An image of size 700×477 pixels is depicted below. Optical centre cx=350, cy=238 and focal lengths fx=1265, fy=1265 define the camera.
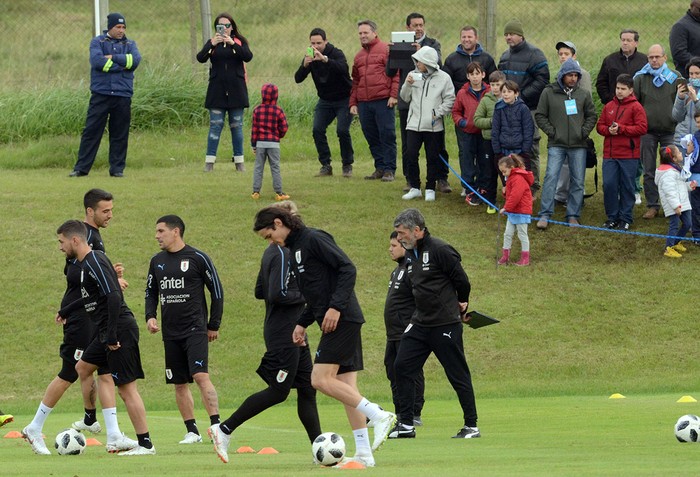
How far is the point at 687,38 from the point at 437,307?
10523 millimetres

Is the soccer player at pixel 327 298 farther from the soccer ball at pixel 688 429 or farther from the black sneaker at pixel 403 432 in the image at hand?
the soccer ball at pixel 688 429

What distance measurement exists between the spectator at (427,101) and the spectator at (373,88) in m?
0.83

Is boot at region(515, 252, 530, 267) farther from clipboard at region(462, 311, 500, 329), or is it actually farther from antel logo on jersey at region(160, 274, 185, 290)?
antel logo on jersey at region(160, 274, 185, 290)

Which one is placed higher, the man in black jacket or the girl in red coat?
the man in black jacket

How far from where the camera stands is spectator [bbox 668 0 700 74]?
19969mm

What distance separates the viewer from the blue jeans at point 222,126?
22344 millimetres

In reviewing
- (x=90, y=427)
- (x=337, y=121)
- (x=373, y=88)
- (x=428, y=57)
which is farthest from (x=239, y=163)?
(x=90, y=427)

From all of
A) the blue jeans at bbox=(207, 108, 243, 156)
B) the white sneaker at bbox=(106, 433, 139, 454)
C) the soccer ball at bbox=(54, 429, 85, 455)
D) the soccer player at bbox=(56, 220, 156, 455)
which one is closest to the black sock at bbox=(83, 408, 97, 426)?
the soccer player at bbox=(56, 220, 156, 455)

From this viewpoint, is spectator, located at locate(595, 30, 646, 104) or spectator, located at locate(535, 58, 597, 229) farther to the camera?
spectator, located at locate(595, 30, 646, 104)

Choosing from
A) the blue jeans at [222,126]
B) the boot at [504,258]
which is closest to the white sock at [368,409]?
the boot at [504,258]

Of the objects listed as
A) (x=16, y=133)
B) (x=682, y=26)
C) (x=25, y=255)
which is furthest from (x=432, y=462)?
(x=16, y=133)

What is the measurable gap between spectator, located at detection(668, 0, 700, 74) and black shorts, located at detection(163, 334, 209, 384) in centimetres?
1128

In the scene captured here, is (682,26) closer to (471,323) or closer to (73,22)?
(471,323)

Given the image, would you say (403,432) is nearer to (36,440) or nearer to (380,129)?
(36,440)
